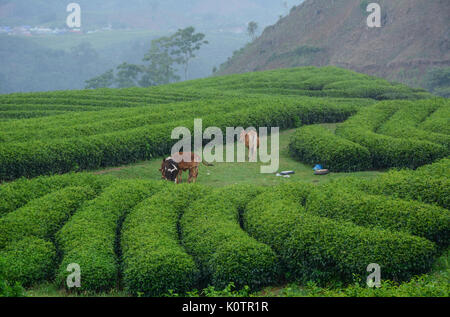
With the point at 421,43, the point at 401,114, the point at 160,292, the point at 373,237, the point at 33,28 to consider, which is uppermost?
the point at 33,28

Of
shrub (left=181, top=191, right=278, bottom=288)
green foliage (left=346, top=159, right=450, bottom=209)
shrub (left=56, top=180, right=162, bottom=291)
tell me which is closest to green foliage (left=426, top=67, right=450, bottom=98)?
green foliage (left=346, top=159, right=450, bottom=209)

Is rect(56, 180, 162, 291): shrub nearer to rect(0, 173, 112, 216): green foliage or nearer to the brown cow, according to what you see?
rect(0, 173, 112, 216): green foliage

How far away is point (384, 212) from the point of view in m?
8.66

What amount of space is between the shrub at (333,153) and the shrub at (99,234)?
5.15 metres

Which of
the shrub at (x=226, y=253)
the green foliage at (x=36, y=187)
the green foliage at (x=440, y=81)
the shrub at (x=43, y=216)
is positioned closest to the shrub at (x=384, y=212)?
the shrub at (x=226, y=253)

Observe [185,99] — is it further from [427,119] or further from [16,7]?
[16,7]

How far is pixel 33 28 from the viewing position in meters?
99.1

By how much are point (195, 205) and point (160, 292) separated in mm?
2626

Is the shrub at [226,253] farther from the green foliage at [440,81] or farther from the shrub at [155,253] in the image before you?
the green foliage at [440,81]

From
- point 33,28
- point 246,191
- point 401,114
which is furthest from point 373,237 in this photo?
point 33,28

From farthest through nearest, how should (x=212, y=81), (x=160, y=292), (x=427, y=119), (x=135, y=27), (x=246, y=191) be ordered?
(x=135, y=27) → (x=212, y=81) → (x=427, y=119) → (x=246, y=191) → (x=160, y=292)

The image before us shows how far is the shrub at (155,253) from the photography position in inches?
291

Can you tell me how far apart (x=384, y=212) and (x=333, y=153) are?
4.90 meters

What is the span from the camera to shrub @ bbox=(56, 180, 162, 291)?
761 cm
